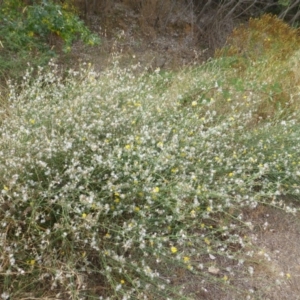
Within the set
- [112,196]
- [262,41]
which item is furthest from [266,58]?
[112,196]

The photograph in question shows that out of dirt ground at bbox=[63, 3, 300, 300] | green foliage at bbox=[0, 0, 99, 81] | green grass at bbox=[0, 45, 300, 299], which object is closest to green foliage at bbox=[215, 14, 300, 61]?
dirt ground at bbox=[63, 3, 300, 300]

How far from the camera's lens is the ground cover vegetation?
2125 millimetres

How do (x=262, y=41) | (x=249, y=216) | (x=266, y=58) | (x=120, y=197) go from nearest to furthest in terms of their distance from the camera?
(x=120, y=197) → (x=249, y=216) → (x=266, y=58) → (x=262, y=41)

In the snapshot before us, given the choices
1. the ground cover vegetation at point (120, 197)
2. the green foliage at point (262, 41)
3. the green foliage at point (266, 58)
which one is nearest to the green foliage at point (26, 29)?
the ground cover vegetation at point (120, 197)

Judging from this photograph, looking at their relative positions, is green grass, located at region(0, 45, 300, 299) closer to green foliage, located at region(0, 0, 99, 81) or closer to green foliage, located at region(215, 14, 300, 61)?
green foliage, located at region(0, 0, 99, 81)

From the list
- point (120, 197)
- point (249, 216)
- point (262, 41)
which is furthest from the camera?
point (262, 41)

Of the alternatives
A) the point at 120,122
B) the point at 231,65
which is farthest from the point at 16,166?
the point at 231,65

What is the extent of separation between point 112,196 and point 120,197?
0.13 m

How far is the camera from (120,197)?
7.69 ft

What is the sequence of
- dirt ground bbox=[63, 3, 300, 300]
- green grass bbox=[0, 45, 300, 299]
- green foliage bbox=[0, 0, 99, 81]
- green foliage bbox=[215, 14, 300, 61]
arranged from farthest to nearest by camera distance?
green foliage bbox=[215, 14, 300, 61] < green foliage bbox=[0, 0, 99, 81] < dirt ground bbox=[63, 3, 300, 300] < green grass bbox=[0, 45, 300, 299]

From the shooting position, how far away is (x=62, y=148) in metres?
2.43

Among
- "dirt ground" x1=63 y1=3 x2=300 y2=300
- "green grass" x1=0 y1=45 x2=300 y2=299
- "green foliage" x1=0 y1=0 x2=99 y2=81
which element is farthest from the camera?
"green foliage" x1=0 y1=0 x2=99 y2=81

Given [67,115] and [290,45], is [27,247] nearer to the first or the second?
[67,115]

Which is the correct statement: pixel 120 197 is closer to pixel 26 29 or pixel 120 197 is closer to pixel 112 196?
pixel 112 196
